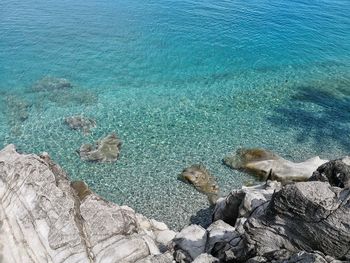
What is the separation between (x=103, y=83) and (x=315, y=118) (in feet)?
69.6

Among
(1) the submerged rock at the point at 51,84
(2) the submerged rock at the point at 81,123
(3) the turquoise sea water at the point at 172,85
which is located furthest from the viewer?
A: (1) the submerged rock at the point at 51,84

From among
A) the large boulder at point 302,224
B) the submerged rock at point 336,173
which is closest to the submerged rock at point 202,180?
the submerged rock at point 336,173

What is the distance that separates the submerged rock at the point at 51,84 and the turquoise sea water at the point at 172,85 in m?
0.84

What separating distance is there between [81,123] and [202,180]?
11821mm

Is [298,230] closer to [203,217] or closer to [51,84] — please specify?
[203,217]

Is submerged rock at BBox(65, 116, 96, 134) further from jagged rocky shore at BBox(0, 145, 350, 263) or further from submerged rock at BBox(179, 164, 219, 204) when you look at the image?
submerged rock at BBox(179, 164, 219, 204)

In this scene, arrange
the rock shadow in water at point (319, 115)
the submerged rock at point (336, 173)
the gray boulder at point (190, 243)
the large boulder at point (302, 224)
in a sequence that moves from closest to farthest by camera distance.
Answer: the large boulder at point (302, 224) < the submerged rock at point (336, 173) < the gray boulder at point (190, 243) < the rock shadow in water at point (319, 115)

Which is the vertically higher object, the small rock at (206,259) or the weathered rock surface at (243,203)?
the small rock at (206,259)

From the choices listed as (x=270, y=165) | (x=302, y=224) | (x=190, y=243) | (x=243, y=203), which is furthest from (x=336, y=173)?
(x=270, y=165)

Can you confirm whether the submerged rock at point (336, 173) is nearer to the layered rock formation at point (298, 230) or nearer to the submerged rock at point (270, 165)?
the layered rock formation at point (298, 230)

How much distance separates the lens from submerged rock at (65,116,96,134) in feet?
103

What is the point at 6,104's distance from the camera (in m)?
34.9

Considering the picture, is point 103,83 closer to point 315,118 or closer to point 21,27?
point 21,27

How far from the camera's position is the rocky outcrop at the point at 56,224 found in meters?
16.8
